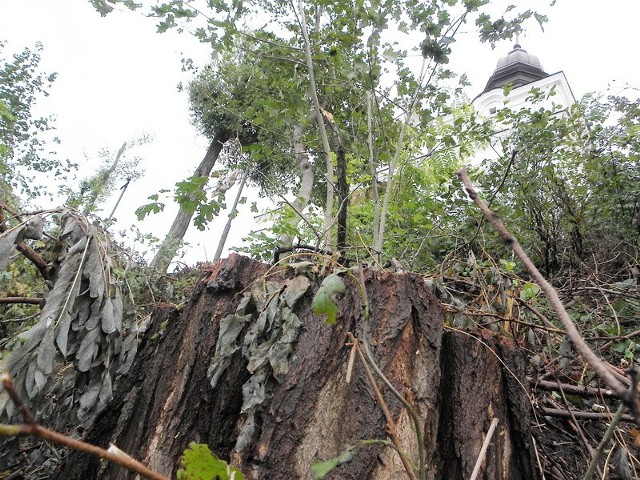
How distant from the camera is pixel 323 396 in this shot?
130 cm

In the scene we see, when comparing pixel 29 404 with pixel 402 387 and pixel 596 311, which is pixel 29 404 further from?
pixel 596 311

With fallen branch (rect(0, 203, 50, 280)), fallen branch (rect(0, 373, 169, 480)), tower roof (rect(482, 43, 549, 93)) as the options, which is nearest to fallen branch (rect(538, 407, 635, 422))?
fallen branch (rect(0, 373, 169, 480))

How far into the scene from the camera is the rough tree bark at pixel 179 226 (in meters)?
5.38

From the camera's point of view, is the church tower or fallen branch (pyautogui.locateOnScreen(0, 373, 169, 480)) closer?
fallen branch (pyautogui.locateOnScreen(0, 373, 169, 480))

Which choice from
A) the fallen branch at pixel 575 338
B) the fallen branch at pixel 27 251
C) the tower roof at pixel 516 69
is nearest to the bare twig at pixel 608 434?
the fallen branch at pixel 575 338

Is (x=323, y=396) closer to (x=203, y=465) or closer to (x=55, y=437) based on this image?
(x=203, y=465)

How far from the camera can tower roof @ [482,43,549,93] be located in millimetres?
26114

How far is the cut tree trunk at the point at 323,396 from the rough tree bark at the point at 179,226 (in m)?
0.93

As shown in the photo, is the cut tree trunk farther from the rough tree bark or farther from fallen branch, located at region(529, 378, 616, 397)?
the rough tree bark

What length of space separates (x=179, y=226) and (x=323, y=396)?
12110 millimetres

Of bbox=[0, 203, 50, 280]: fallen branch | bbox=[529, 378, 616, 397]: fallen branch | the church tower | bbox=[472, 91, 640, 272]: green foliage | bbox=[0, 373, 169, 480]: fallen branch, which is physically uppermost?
the church tower

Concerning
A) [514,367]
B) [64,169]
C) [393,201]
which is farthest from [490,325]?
[64,169]

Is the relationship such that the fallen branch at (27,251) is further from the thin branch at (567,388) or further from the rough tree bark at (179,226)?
the thin branch at (567,388)

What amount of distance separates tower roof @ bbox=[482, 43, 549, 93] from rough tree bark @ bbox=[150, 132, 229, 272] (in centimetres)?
1840
